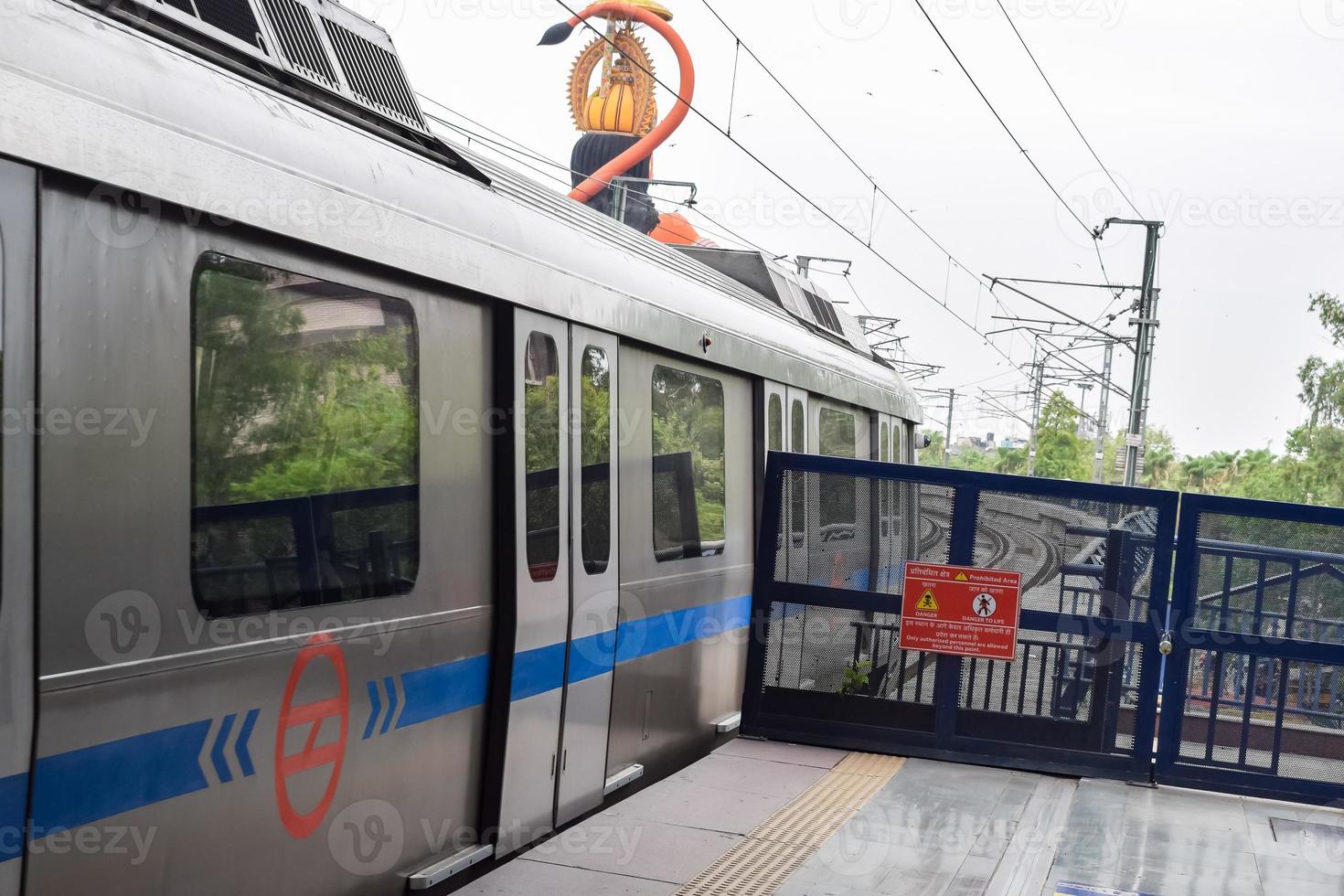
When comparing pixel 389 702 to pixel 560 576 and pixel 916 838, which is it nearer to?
pixel 560 576

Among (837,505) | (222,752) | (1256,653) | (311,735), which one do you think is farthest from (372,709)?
(1256,653)

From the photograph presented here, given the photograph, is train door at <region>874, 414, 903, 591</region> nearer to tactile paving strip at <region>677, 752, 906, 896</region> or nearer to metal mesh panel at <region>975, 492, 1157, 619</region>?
metal mesh panel at <region>975, 492, 1157, 619</region>

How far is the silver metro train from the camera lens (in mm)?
3244

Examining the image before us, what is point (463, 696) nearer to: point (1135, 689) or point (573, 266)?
point (573, 266)

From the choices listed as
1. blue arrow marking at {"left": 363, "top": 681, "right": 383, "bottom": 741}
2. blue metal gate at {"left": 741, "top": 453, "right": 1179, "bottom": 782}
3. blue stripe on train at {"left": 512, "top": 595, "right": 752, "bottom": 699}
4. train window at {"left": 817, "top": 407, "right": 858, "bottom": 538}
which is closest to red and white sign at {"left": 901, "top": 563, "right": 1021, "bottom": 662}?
blue metal gate at {"left": 741, "top": 453, "right": 1179, "bottom": 782}

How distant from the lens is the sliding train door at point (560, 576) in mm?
5500

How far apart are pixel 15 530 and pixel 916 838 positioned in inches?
169

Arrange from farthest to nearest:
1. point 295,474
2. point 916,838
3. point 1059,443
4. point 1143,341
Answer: point 1059,443
point 1143,341
point 916,838
point 295,474

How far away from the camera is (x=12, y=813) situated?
311cm

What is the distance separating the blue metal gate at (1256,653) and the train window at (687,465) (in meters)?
2.64

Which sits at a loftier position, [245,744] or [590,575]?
[590,575]

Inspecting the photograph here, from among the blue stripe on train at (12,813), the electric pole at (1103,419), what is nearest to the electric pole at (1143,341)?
the electric pole at (1103,419)

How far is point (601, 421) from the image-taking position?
630 cm

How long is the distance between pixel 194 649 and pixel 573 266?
295 cm
